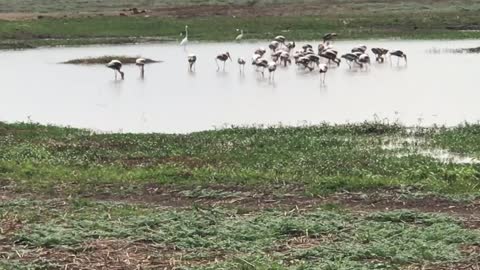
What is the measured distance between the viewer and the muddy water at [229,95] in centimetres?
2175

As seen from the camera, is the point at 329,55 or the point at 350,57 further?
the point at 329,55

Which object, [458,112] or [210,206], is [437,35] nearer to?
[458,112]

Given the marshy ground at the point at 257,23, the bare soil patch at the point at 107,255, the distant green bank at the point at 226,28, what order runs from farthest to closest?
the marshy ground at the point at 257,23 < the distant green bank at the point at 226,28 < the bare soil patch at the point at 107,255

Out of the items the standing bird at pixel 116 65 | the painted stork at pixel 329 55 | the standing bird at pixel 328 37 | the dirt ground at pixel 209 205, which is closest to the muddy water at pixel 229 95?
the standing bird at pixel 116 65

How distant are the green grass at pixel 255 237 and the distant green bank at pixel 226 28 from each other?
36.4m

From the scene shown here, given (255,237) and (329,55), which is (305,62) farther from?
(255,237)

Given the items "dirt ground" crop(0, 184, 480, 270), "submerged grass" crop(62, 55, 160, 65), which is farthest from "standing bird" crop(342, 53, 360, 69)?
"dirt ground" crop(0, 184, 480, 270)

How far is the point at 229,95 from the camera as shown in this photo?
A: 2594cm

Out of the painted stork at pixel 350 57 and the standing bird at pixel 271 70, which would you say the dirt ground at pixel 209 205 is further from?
the painted stork at pixel 350 57

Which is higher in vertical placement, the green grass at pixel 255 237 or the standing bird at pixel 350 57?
the green grass at pixel 255 237

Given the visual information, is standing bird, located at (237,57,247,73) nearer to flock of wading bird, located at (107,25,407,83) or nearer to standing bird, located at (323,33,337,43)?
flock of wading bird, located at (107,25,407,83)

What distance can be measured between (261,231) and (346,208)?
2.24 m

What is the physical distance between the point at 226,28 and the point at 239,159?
3702cm

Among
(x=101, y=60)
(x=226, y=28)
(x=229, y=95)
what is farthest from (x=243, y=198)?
(x=226, y=28)
